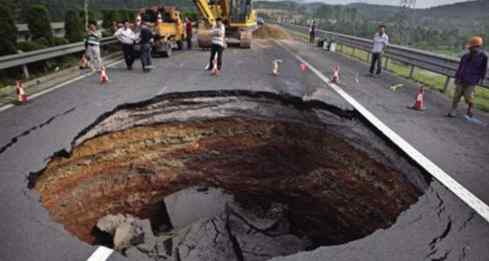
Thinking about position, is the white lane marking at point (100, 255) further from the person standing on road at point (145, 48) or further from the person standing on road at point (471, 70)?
the person standing on road at point (145, 48)

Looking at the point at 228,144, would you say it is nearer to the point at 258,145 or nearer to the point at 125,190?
the point at 258,145

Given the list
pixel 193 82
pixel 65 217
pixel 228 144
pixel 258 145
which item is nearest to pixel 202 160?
pixel 228 144

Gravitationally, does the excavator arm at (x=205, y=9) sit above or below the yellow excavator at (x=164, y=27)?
above

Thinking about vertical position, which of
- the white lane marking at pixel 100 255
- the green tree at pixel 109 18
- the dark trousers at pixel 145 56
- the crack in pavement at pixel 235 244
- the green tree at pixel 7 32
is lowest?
the crack in pavement at pixel 235 244

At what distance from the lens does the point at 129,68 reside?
11.5m

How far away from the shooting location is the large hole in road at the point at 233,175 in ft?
17.9

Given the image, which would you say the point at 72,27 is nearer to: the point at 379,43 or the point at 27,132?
the point at 27,132

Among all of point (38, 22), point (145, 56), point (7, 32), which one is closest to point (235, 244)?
point (145, 56)

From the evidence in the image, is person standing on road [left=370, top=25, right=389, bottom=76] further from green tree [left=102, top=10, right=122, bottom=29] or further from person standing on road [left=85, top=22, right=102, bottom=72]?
green tree [left=102, top=10, right=122, bottom=29]

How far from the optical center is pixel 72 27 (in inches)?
553

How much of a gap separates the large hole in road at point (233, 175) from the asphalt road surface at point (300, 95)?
0.48 meters

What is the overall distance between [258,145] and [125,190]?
299 centimetres

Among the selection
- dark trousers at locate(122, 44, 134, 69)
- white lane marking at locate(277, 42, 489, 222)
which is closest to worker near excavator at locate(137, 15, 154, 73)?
dark trousers at locate(122, 44, 134, 69)

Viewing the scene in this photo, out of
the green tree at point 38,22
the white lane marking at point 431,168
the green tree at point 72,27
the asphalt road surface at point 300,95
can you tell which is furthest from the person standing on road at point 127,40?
the white lane marking at point 431,168
